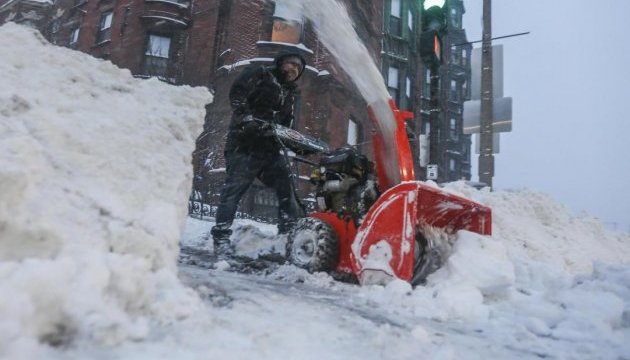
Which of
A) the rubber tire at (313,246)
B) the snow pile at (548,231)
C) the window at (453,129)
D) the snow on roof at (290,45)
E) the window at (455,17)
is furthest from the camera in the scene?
the window at (455,17)

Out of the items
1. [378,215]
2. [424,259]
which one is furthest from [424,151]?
[378,215]

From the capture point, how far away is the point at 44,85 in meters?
2.00

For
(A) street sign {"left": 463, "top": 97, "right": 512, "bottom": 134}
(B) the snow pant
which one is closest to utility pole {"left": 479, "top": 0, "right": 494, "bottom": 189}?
(A) street sign {"left": 463, "top": 97, "right": 512, "bottom": 134}

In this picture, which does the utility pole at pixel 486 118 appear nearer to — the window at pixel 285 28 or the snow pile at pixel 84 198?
the snow pile at pixel 84 198

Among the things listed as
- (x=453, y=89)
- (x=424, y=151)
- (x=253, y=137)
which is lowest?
(x=253, y=137)

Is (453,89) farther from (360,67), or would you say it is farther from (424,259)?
(424,259)

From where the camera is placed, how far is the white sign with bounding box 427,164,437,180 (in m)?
6.46

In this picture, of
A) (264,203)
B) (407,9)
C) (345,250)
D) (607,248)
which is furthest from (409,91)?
(345,250)

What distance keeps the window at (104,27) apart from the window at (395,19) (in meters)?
12.5

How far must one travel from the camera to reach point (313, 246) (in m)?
3.40

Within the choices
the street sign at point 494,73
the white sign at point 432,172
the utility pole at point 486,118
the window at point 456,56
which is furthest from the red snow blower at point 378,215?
the window at point 456,56

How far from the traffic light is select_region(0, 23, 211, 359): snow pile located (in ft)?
14.5

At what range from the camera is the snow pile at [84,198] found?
44.5 inches

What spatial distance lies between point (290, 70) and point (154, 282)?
3335 mm
